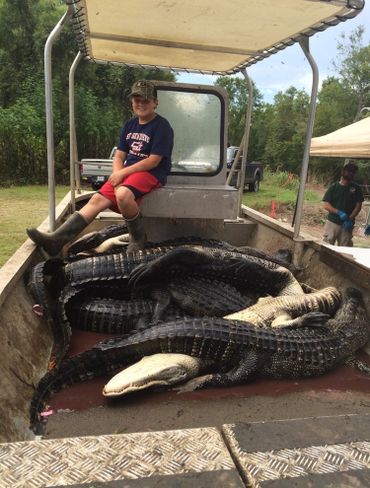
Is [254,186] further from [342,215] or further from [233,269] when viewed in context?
[233,269]

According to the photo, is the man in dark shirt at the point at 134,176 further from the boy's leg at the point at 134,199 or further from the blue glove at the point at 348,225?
the blue glove at the point at 348,225

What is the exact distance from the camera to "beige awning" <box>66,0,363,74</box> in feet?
9.63

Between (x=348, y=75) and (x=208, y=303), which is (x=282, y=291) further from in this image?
(x=348, y=75)

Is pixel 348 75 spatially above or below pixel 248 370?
above

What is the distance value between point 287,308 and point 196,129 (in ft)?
7.95

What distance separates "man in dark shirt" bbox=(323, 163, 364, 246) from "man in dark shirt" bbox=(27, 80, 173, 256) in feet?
13.6

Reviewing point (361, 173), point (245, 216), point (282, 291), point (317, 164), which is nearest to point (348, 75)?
point (317, 164)

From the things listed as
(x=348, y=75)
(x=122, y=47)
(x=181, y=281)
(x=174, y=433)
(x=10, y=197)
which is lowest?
(x=10, y=197)

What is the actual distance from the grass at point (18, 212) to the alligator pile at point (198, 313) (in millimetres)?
3063

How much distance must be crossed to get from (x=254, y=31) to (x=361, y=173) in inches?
839

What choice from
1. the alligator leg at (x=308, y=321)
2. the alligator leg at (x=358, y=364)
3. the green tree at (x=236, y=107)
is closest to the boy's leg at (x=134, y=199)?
the alligator leg at (x=308, y=321)

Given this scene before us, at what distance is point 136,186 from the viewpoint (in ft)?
11.1

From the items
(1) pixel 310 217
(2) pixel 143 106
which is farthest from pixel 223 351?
(1) pixel 310 217

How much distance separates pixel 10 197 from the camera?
12047 mm
